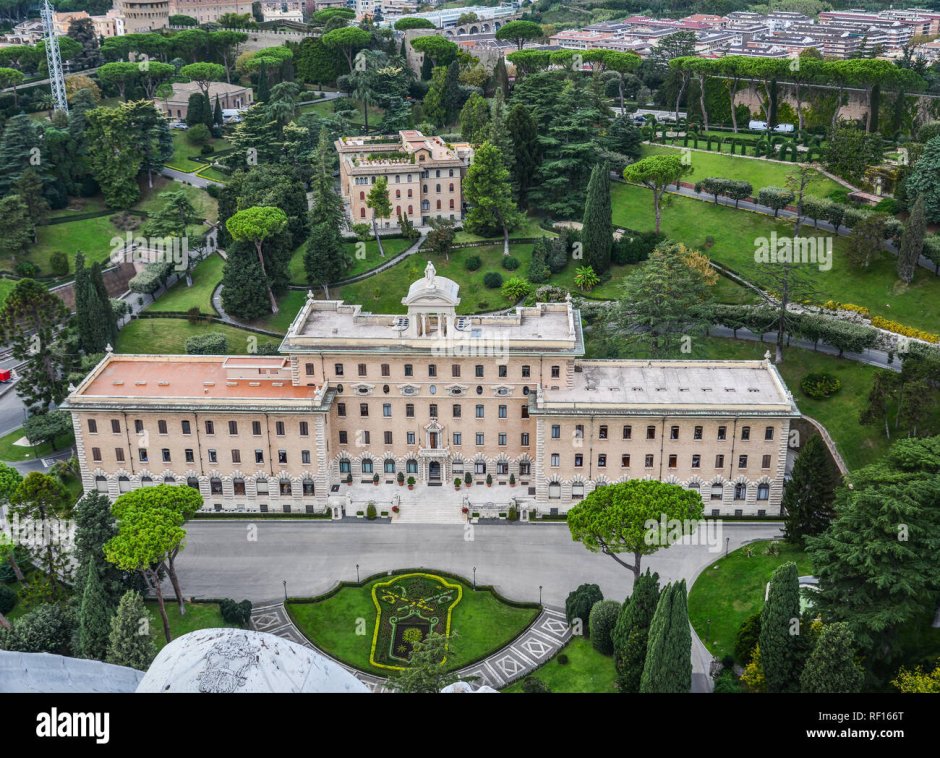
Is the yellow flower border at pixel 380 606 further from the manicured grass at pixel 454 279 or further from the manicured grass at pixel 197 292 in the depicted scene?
the manicured grass at pixel 197 292

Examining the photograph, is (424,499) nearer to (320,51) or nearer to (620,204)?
(620,204)

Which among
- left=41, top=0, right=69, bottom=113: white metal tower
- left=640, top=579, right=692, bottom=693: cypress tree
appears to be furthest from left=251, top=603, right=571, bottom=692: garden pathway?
left=41, top=0, right=69, bottom=113: white metal tower

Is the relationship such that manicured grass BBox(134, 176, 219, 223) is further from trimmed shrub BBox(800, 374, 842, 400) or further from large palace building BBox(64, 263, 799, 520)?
trimmed shrub BBox(800, 374, 842, 400)

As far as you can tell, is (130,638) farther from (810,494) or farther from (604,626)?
(810,494)

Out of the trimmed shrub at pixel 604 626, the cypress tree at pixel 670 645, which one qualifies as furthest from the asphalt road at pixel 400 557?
the cypress tree at pixel 670 645

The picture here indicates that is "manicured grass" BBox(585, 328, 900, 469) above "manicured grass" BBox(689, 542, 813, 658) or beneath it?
above

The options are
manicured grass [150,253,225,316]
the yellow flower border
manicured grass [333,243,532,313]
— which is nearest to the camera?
the yellow flower border
